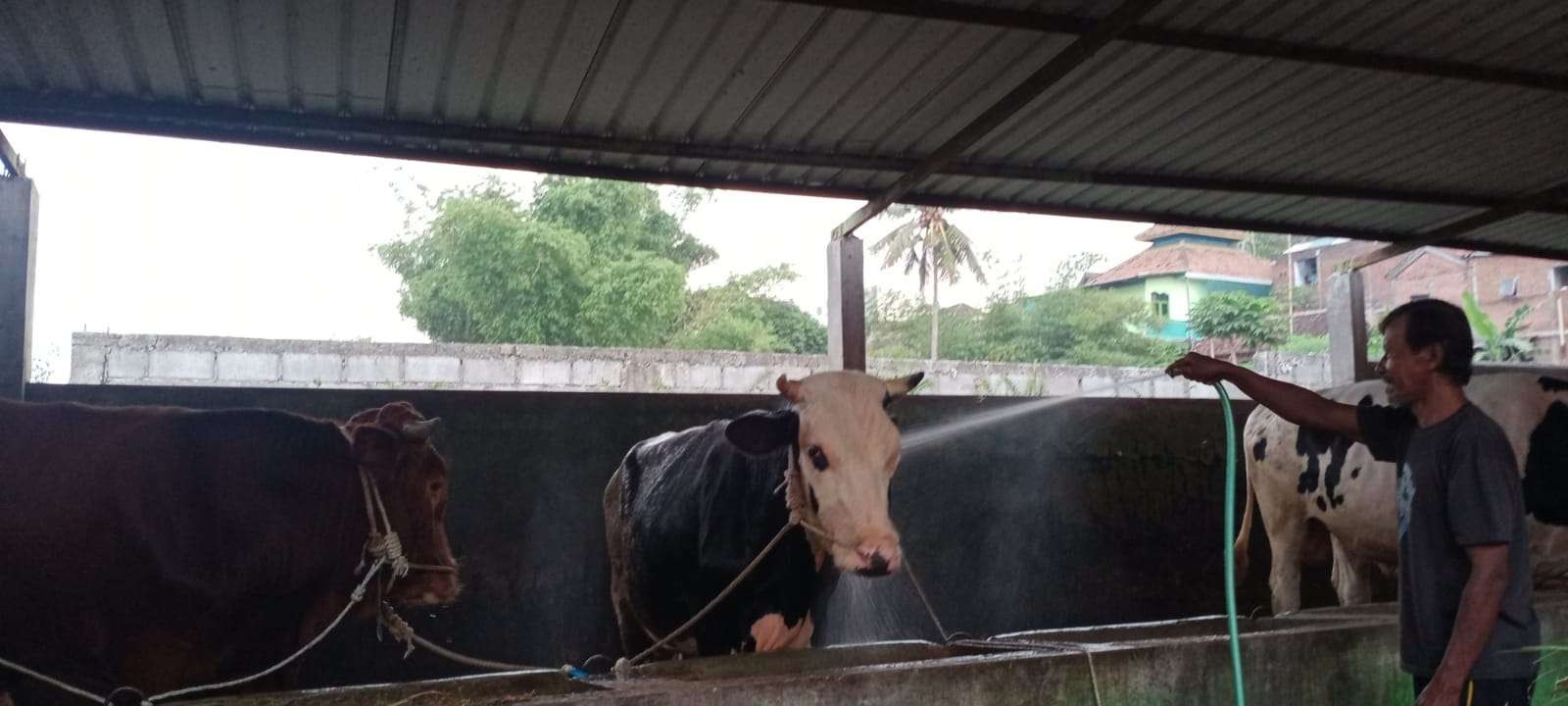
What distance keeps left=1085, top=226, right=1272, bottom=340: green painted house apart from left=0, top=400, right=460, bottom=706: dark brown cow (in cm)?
3519

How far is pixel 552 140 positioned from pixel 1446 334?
14.8ft

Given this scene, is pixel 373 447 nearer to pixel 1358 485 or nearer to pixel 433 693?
pixel 433 693

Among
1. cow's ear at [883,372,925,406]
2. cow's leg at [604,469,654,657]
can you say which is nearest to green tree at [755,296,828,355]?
cow's leg at [604,469,654,657]

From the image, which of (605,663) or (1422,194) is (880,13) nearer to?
(605,663)

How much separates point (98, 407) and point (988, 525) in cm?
545

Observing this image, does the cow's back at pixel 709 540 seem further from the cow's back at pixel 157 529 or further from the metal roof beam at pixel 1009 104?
the metal roof beam at pixel 1009 104

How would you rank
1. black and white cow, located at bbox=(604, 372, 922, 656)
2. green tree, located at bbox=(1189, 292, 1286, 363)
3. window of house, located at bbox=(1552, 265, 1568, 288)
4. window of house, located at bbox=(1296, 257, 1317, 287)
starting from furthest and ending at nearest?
window of house, located at bbox=(1296, 257, 1317, 287) < window of house, located at bbox=(1552, 265, 1568, 288) < green tree, located at bbox=(1189, 292, 1286, 363) < black and white cow, located at bbox=(604, 372, 922, 656)

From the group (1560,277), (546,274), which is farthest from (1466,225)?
(1560,277)

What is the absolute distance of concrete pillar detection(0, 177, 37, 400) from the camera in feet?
17.6

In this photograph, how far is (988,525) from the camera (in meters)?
7.93

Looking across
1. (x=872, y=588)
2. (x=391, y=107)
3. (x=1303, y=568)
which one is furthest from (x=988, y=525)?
(x=391, y=107)

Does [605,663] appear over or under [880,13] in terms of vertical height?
under

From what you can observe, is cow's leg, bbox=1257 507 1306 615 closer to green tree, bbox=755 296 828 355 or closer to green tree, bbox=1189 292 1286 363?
green tree, bbox=755 296 828 355

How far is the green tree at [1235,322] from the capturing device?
1098 inches
